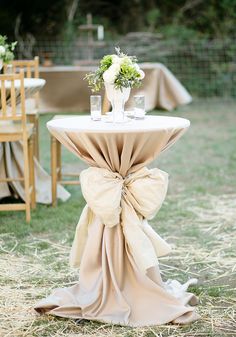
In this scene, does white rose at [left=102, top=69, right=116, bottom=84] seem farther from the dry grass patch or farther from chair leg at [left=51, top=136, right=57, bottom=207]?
chair leg at [left=51, top=136, right=57, bottom=207]

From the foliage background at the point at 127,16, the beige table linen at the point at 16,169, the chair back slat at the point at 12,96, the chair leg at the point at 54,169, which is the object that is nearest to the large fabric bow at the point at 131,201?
the chair back slat at the point at 12,96

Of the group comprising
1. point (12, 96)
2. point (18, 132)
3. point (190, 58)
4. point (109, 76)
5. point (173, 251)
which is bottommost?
point (173, 251)

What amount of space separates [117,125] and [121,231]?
1.64 ft

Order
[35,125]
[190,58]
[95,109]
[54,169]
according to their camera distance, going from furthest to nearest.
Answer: [190,58] < [35,125] < [54,169] < [95,109]

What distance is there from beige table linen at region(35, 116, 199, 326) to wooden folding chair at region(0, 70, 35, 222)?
1371 mm

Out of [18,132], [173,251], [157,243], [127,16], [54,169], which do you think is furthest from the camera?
[127,16]

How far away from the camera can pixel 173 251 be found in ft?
13.6

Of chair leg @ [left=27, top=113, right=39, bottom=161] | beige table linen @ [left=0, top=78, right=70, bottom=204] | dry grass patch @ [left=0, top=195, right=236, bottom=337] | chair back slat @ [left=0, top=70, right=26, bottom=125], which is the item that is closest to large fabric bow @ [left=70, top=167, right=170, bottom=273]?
dry grass patch @ [left=0, top=195, right=236, bottom=337]

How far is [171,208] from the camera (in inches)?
200

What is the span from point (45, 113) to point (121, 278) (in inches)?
273

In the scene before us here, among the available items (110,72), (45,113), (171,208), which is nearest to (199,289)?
(110,72)

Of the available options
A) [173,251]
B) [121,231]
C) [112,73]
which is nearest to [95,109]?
[112,73]

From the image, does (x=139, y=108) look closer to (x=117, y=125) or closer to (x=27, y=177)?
(x=117, y=125)

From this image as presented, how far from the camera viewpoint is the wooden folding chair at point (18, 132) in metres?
4.54
